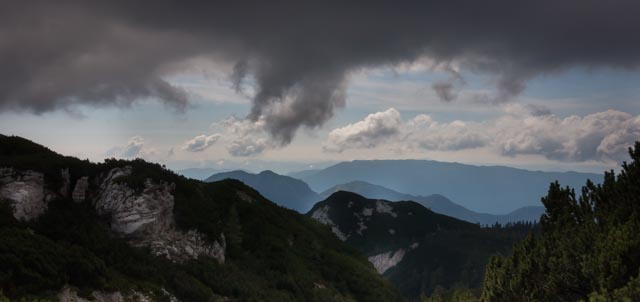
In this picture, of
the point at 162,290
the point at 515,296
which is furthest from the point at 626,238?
the point at 162,290

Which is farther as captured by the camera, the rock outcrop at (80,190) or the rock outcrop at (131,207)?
the rock outcrop at (131,207)

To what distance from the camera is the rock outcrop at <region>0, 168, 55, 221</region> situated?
42.7 meters

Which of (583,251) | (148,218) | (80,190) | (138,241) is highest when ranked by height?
(80,190)

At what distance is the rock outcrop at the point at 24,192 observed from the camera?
42703mm

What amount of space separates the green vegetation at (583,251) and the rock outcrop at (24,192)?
48.5 meters

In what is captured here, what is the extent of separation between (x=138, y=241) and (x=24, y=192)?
14.7 meters

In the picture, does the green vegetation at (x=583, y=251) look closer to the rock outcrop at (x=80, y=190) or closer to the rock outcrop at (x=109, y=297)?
the rock outcrop at (x=109, y=297)

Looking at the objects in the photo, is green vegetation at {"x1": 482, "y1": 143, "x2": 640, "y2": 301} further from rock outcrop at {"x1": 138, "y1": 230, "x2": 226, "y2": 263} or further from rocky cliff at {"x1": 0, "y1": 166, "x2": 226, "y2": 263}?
rocky cliff at {"x1": 0, "y1": 166, "x2": 226, "y2": 263}

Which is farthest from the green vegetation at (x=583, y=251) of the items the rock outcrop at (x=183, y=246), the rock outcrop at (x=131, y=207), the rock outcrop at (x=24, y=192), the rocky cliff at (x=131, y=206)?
the rock outcrop at (x=24, y=192)

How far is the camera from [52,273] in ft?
108

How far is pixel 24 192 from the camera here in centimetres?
4447

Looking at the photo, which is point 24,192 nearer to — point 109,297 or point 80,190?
point 80,190

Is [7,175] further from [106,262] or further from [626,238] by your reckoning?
[626,238]

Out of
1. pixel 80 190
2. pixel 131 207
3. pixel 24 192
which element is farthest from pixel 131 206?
pixel 24 192
